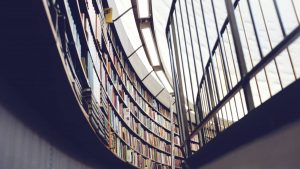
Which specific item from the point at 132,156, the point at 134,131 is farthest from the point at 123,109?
the point at 132,156

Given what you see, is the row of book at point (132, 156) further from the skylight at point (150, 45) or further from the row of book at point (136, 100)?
the skylight at point (150, 45)

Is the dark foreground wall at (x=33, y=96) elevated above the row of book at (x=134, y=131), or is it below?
below

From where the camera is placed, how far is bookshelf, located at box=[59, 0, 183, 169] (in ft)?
6.08

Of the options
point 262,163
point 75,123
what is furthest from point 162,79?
point 262,163

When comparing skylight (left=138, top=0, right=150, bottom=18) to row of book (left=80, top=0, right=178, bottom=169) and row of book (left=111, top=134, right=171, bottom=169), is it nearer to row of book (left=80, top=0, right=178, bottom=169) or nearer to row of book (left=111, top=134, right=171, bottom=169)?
row of book (left=80, top=0, right=178, bottom=169)

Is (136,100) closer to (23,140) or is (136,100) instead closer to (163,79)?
(163,79)

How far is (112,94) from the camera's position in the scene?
318 centimetres

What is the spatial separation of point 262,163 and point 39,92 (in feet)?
3.04

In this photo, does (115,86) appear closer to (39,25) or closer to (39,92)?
(39,92)

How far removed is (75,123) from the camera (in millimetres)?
1679

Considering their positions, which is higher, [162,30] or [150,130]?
[162,30]

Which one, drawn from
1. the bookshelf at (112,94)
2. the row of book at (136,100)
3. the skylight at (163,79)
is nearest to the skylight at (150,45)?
the skylight at (163,79)

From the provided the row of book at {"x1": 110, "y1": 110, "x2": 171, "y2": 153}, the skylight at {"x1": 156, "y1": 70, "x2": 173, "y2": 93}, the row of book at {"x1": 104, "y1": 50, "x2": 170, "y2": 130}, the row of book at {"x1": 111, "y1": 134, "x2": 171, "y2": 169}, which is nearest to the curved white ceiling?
the skylight at {"x1": 156, "y1": 70, "x2": 173, "y2": 93}

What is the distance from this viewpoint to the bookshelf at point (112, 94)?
185cm
